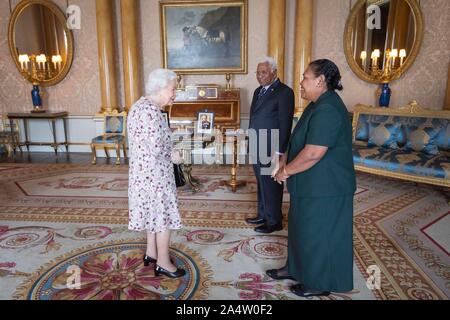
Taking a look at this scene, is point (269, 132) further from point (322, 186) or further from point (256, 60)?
point (256, 60)

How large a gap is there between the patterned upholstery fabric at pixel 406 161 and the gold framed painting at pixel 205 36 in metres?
3.11

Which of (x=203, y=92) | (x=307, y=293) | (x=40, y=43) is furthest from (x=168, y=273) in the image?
(x=40, y=43)

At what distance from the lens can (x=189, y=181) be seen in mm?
4703

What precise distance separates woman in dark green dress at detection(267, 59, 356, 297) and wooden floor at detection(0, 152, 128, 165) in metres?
4.99

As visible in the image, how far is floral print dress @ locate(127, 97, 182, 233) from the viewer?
211 cm

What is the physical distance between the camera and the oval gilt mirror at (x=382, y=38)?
6.05 meters

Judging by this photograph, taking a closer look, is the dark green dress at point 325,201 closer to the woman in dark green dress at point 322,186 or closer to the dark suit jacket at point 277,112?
the woman in dark green dress at point 322,186

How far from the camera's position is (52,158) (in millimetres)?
6859

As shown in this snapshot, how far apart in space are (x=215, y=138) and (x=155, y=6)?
3694mm

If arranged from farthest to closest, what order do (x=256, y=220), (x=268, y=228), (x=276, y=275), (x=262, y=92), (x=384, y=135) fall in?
1. (x=384, y=135)
2. (x=256, y=220)
3. (x=268, y=228)
4. (x=262, y=92)
5. (x=276, y=275)

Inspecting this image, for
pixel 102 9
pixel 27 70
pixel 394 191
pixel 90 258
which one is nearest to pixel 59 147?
pixel 27 70

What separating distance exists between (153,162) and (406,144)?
13.3ft
